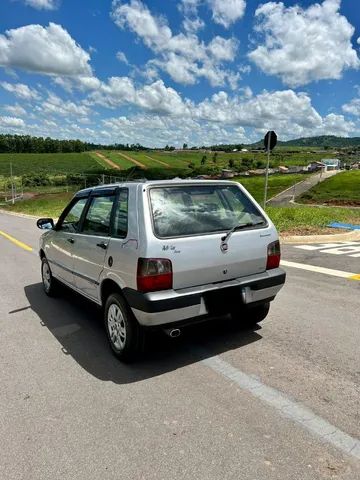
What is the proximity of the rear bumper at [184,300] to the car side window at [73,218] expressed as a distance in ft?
6.15

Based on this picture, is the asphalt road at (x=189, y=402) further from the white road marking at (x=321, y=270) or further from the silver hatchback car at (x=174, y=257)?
the white road marking at (x=321, y=270)

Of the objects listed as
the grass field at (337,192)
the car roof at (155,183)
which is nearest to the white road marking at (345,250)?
the car roof at (155,183)

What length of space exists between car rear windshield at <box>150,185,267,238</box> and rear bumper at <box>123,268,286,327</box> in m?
0.54

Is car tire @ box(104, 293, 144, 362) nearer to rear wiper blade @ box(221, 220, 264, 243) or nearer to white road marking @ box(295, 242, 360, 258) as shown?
rear wiper blade @ box(221, 220, 264, 243)

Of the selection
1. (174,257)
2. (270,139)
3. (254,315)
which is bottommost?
(254,315)

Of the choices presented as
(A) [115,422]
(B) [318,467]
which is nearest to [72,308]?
(A) [115,422]

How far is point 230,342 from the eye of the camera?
447cm

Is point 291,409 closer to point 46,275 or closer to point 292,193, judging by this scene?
point 46,275

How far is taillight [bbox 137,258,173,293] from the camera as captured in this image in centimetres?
362

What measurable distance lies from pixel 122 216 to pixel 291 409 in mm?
2314

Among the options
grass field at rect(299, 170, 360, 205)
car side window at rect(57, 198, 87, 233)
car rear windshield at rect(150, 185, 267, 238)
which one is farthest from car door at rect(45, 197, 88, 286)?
grass field at rect(299, 170, 360, 205)

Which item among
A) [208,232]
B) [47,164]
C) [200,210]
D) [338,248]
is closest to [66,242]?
[200,210]

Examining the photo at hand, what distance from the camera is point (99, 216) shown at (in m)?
4.72

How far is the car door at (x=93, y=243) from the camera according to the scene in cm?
442
